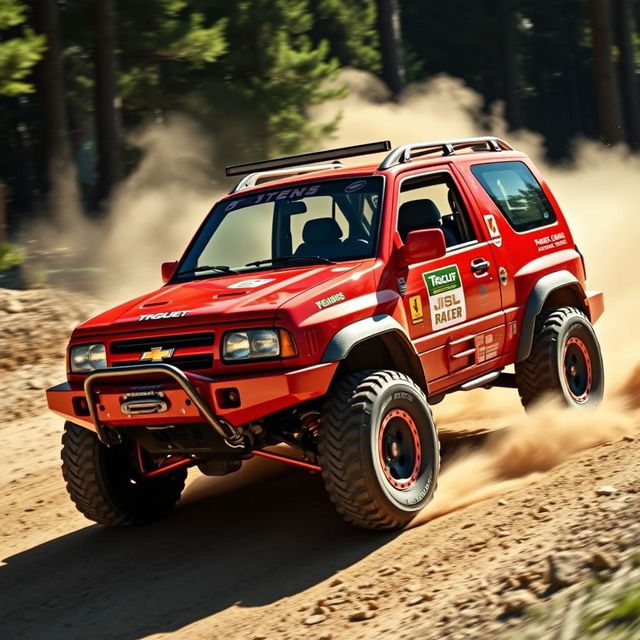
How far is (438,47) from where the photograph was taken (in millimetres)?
42812

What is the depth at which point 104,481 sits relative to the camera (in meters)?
6.53

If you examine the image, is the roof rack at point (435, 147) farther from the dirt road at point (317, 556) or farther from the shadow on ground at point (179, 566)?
the shadow on ground at point (179, 566)

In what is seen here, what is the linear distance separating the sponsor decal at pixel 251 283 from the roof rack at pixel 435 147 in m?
1.12

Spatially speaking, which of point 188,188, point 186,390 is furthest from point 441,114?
point 186,390

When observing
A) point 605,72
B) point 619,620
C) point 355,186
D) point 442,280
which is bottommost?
point 619,620

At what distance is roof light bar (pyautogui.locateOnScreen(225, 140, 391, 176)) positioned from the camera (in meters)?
7.01

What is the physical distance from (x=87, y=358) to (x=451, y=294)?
2214 mm

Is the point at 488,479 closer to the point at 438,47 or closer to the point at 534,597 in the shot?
the point at 534,597

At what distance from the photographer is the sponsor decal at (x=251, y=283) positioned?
241 inches

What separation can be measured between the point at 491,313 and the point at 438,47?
3732 centimetres

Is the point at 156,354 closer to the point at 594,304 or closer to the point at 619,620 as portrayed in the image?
the point at 619,620

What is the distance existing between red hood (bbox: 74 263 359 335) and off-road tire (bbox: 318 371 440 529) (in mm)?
589

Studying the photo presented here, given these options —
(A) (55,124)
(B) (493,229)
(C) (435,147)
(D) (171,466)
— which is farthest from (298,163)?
(A) (55,124)

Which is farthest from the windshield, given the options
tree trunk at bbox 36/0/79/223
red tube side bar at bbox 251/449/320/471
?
tree trunk at bbox 36/0/79/223
